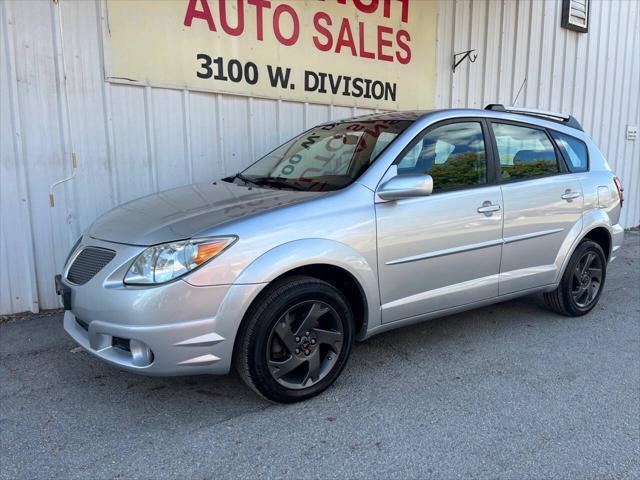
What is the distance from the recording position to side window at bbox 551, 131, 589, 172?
4340mm

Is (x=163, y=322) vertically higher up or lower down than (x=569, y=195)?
lower down

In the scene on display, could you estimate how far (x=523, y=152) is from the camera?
403cm

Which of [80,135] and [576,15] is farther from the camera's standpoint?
[576,15]

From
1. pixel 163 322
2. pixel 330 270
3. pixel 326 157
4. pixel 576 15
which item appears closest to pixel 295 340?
pixel 330 270

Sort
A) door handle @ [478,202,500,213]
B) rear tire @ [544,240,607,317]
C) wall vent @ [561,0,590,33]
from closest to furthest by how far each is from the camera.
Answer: door handle @ [478,202,500,213], rear tire @ [544,240,607,317], wall vent @ [561,0,590,33]

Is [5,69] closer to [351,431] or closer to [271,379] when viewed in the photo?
[271,379]

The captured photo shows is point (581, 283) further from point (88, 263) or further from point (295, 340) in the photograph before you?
point (88, 263)

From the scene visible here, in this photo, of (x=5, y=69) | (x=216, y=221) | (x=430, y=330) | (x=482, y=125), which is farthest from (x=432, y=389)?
(x=5, y=69)

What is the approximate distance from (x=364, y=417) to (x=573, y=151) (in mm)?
3081

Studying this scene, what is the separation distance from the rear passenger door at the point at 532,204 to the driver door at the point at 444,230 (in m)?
0.13

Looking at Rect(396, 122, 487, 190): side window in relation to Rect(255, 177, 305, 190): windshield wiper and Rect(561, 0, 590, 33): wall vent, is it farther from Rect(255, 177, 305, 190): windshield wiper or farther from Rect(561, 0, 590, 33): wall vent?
Rect(561, 0, 590, 33): wall vent

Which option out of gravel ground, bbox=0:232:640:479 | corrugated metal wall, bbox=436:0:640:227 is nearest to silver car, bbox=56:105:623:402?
gravel ground, bbox=0:232:640:479

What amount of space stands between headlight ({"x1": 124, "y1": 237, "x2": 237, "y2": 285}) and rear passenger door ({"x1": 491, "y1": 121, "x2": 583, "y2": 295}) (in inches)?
86.6

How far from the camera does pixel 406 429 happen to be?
2715 mm
